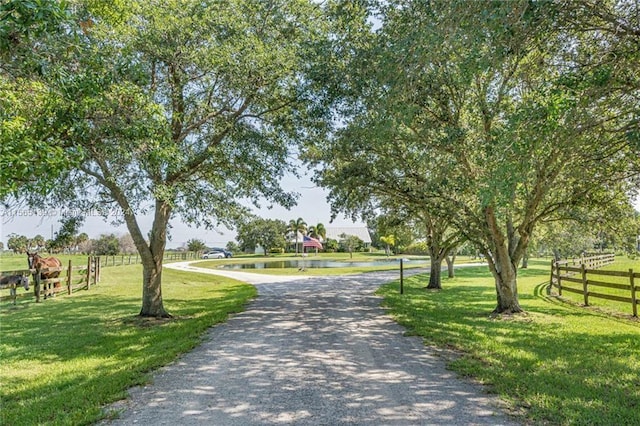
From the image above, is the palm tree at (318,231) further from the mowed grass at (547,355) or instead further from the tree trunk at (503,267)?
the tree trunk at (503,267)

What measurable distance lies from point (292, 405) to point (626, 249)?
12226 mm

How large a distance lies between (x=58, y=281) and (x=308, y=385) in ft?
46.7

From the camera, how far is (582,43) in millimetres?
7125

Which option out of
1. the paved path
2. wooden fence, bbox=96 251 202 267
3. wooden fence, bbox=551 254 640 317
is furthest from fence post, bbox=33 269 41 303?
wooden fence, bbox=551 254 640 317

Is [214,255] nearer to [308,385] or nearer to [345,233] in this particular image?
[345,233]

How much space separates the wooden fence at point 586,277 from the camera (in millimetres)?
11174

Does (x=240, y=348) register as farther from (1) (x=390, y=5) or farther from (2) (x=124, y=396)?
(1) (x=390, y=5)

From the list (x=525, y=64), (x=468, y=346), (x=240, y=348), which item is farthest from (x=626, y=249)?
(x=240, y=348)

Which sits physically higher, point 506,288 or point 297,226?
point 297,226

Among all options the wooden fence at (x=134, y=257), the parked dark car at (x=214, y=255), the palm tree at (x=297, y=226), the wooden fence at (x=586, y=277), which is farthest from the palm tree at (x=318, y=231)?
the wooden fence at (x=586, y=277)

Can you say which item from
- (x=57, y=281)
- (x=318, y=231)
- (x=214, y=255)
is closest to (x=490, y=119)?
(x=57, y=281)

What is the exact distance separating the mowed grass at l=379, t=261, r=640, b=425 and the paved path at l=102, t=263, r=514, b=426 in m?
0.52

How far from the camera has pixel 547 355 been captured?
6.24 m

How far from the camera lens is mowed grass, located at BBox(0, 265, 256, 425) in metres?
4.38
